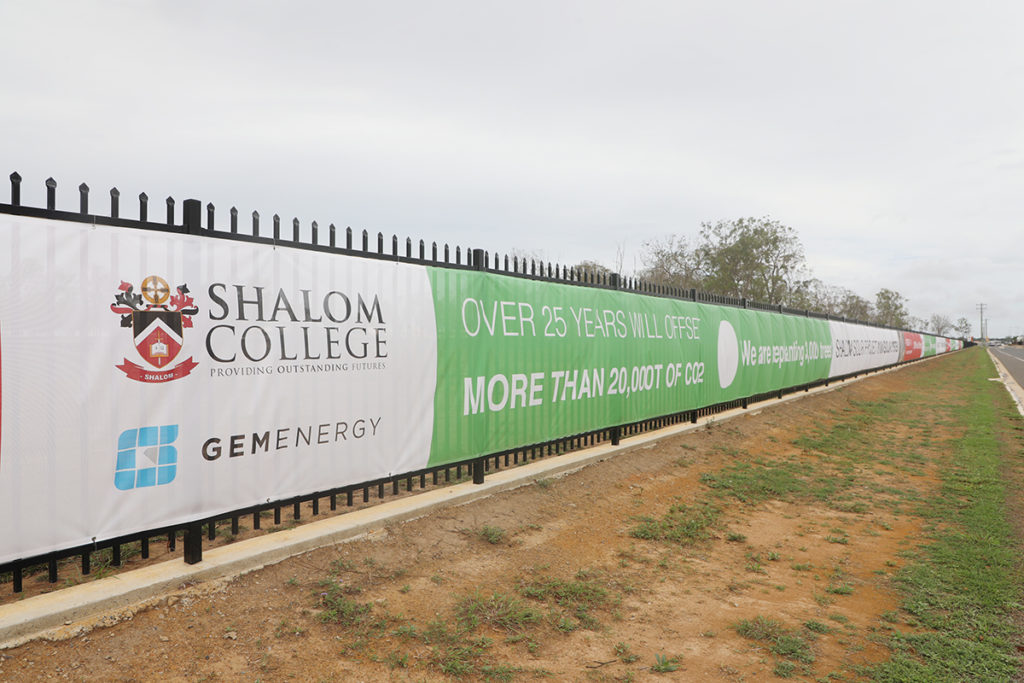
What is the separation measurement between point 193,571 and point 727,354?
11061 mm

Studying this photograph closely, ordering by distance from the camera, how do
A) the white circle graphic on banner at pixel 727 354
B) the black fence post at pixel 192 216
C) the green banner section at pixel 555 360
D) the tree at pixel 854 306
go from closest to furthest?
the black fence post at pixel 192 216, the green banner section at pixel 555 360, the white circle graphic on banner at pixel 727 354, the tree at pixel 854 306

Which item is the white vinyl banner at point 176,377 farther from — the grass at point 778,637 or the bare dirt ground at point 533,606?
the grass at point 778,637

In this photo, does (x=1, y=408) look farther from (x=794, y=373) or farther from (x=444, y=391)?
(x=794, y=373)

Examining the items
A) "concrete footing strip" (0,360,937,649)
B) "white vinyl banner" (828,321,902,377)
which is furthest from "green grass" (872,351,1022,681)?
"white vinyl banner" (828,321,902,377)

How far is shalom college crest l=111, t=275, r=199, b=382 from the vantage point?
3596mm

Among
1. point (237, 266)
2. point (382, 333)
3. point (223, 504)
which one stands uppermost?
point (237, 266)

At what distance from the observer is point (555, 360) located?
7.34 meters

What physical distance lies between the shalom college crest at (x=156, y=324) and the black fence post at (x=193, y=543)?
1062 mm

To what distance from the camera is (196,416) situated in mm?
3928

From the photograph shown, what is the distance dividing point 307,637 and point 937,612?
4455 mm

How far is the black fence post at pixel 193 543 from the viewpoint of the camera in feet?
13.0

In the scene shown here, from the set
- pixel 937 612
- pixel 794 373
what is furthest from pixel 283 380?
pixel 794 373

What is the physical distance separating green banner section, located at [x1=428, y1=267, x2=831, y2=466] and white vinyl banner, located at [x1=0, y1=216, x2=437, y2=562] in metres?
0.80

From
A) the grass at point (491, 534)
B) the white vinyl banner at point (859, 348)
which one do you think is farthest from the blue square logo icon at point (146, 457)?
the white vinyl banner at point (859, 348)
